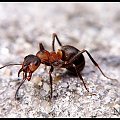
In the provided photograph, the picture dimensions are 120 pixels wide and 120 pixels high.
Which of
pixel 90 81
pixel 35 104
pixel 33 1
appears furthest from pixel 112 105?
pixel 33 1

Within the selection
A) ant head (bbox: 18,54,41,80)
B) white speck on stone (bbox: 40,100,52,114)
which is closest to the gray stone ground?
white speck on stone (bbox: 40,100,52,114)

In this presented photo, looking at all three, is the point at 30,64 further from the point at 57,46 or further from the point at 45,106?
the point at 57,46

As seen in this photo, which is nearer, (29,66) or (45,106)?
(45,106)

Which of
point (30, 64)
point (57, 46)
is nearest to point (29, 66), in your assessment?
point (30, 64)

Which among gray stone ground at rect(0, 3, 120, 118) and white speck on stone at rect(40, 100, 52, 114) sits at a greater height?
gray stone ground at rect(0, 3, 120, 118)

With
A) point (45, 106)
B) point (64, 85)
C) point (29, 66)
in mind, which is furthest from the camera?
point (64, 85)

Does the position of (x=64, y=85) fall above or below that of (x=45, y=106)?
above

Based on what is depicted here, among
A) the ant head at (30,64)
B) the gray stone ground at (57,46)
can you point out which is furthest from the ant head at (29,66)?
the gray stone ground at (57,46)

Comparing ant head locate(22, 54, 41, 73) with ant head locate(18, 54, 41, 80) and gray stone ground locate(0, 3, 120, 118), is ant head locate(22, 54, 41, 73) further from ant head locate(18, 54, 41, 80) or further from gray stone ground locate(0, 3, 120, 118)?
gray stone ground locate(0, 3, 120, 118)

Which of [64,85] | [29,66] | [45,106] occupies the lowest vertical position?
[45,106]

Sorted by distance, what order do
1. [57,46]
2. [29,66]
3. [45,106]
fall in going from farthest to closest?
1. [57,46]
2. [29,66]
3. [45,106]
